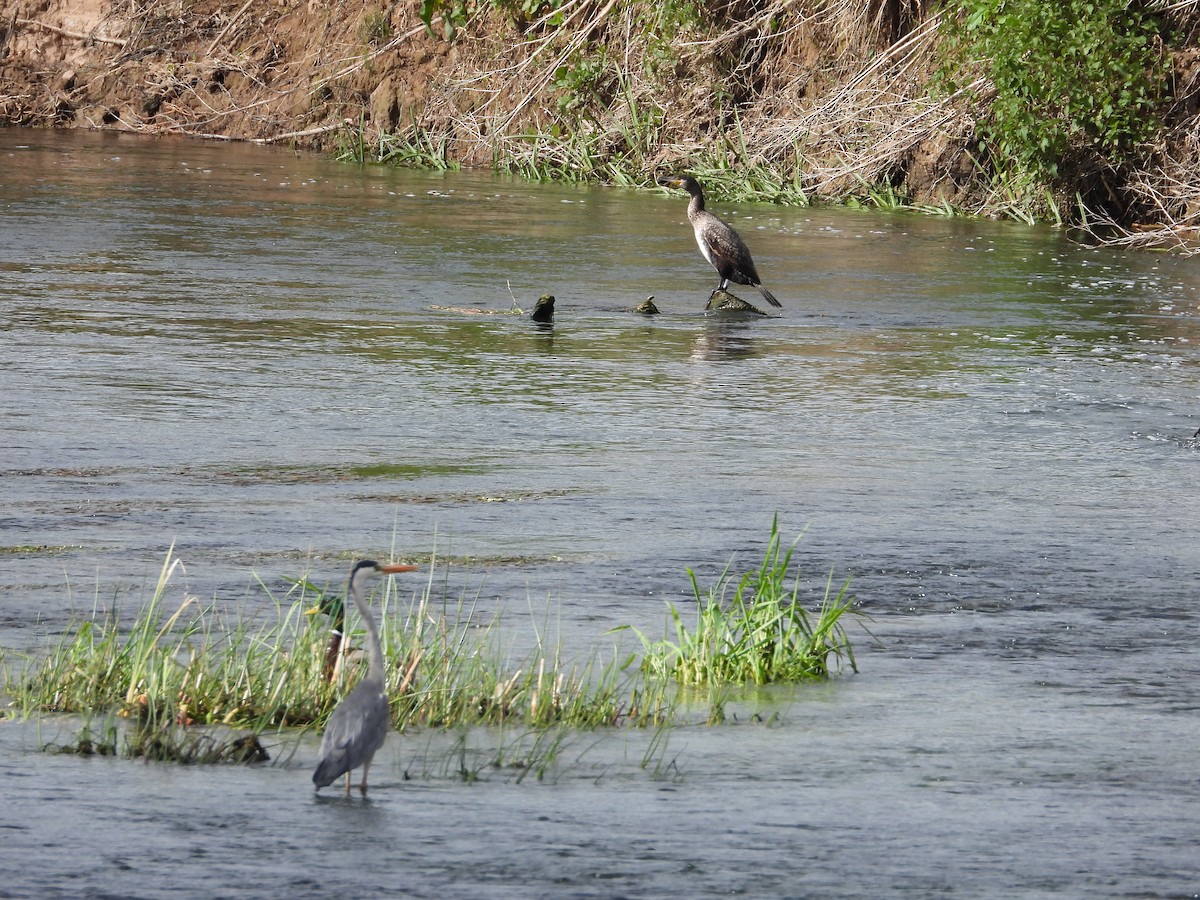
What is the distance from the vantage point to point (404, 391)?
11.5m

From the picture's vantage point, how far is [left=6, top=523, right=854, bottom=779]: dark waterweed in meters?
5.49

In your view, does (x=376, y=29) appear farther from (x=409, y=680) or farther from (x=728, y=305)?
(x=409, y=680)

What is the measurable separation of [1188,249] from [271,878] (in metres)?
18.5

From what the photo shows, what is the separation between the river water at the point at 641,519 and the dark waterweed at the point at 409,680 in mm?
125

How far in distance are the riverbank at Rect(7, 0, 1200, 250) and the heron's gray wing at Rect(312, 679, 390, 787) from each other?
47.6 ft

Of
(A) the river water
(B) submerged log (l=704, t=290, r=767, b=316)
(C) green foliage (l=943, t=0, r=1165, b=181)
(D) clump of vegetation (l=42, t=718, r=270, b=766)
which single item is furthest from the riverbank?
(D) clump of vegetation (l=42, t=718, r=270, b=766)

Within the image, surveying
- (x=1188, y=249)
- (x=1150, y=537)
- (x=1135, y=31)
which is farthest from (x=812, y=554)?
(x=1135, y=31)

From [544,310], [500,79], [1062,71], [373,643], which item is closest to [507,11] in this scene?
[500,79]

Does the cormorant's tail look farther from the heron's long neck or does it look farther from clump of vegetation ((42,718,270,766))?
the heron's long neck

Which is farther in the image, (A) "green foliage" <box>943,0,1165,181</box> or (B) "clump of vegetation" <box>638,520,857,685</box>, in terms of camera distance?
(A) "green foliage" <box>943,0,1165,181</box>

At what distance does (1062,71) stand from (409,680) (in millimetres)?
17527

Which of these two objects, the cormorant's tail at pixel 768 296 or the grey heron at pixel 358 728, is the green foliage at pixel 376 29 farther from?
the grey heron at pixel 358 728

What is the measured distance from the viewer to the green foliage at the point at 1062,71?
851 inches

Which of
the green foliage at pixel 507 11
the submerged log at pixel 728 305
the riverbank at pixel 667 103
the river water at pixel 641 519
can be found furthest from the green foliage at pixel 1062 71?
the submerged log at pixel 728 305
